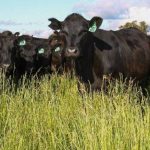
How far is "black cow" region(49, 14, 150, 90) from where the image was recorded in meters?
7.94

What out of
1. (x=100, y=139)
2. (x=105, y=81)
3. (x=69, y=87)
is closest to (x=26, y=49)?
(x=69, y=87)

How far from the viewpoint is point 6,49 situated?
11477 mm

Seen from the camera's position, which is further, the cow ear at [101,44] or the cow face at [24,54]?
the cow face at [24,54]

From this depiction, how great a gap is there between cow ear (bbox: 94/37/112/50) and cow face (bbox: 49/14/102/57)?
0.73ft

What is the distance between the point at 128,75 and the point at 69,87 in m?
1.61

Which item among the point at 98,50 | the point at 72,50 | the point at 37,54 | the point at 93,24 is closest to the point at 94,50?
the point at 98,50

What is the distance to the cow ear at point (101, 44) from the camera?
27.6 feet

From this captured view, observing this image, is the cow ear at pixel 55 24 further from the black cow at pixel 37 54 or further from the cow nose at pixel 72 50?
the black cow at pixel 37 54

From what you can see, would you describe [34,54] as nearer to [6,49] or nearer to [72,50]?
[6,49]

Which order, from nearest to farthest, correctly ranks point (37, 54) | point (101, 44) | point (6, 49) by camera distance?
point (101, 44) → point (6, 49) → point (37, 54)

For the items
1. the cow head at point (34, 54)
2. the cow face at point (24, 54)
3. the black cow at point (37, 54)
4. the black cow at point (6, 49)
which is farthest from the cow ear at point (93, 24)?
the black cow at point (37, 54)

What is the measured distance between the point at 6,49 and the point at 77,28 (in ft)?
12.8

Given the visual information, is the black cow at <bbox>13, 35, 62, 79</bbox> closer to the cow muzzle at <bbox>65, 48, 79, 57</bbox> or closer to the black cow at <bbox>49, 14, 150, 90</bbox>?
the black cow at <bbox>49, 14, 150, 90</bbox>

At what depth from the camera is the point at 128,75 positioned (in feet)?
29.2
